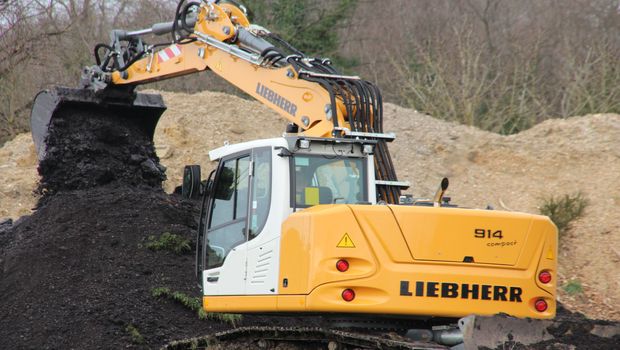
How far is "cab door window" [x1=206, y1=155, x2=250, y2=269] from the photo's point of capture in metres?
8.05

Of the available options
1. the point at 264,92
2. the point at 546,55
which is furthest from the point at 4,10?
the point at 546,55

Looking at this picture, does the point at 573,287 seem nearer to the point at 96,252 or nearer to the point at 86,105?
the point at 96,252

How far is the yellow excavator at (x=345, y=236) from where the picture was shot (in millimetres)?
6938

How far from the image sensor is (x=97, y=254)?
1088cm

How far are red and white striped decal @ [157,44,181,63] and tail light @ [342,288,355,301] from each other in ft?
15.9

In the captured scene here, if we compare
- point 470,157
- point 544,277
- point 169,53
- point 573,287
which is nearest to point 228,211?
point 544,277

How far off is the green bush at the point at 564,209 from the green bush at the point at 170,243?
228 inches

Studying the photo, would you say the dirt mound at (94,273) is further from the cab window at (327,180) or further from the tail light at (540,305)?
the tail light at (540,305)

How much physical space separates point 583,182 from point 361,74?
11.4m

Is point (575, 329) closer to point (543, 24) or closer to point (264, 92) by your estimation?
point (264, 92)

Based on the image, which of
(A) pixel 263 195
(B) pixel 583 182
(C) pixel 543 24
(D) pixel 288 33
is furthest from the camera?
(C) pixel 543 24

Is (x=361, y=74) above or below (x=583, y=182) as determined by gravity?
above

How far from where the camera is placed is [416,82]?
2298cm

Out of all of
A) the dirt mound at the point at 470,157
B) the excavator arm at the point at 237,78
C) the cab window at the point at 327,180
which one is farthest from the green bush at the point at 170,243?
the dirt mound at the point at 470,157
